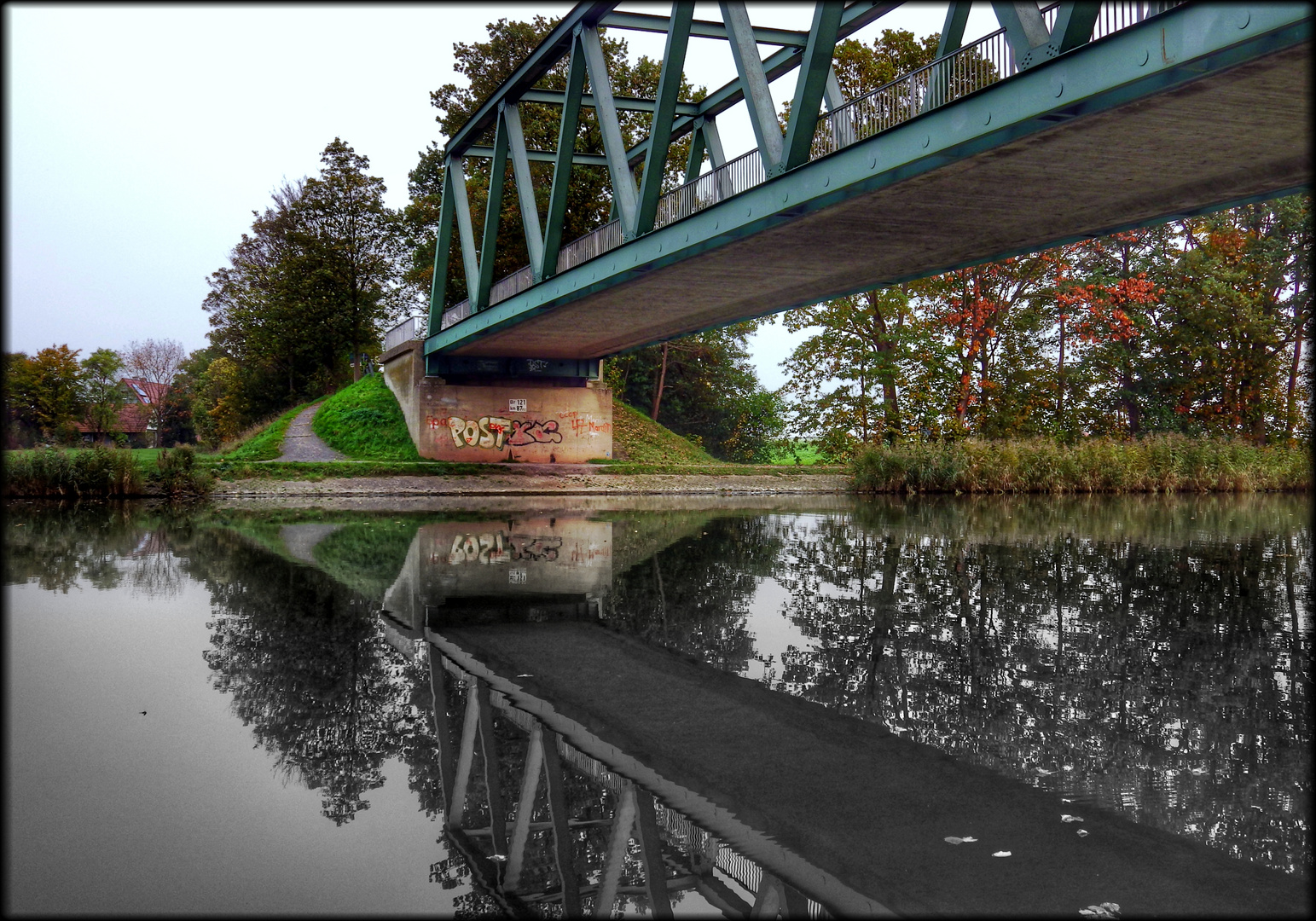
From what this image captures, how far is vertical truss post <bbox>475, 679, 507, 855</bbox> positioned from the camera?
150 inches

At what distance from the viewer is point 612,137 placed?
68.5 feet

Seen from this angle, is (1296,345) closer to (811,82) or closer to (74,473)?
(811,82)

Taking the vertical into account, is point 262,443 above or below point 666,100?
below

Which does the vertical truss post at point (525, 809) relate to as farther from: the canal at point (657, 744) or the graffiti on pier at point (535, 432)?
the graffiti on pier at point (535, 432)

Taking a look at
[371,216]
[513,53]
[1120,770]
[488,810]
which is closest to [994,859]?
[1120,770]

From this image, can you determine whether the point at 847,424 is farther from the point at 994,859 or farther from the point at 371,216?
the point at 994,859

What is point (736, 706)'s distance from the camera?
5.74 metres

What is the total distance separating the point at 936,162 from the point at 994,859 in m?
10.8

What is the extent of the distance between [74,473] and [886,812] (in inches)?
1044

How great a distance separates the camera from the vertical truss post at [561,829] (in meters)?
3.29

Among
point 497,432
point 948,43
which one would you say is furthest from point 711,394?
point 948,43

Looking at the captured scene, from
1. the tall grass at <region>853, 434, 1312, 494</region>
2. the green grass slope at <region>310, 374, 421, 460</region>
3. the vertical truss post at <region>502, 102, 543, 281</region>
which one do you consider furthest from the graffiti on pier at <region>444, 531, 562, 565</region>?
the green grass slope at <region>310, 374, 421, 460</region>

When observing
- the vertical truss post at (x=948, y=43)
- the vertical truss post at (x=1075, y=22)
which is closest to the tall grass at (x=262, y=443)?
the vertical truss post at (x=948, y=43)

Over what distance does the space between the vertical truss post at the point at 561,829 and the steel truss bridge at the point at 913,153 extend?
418 cm
